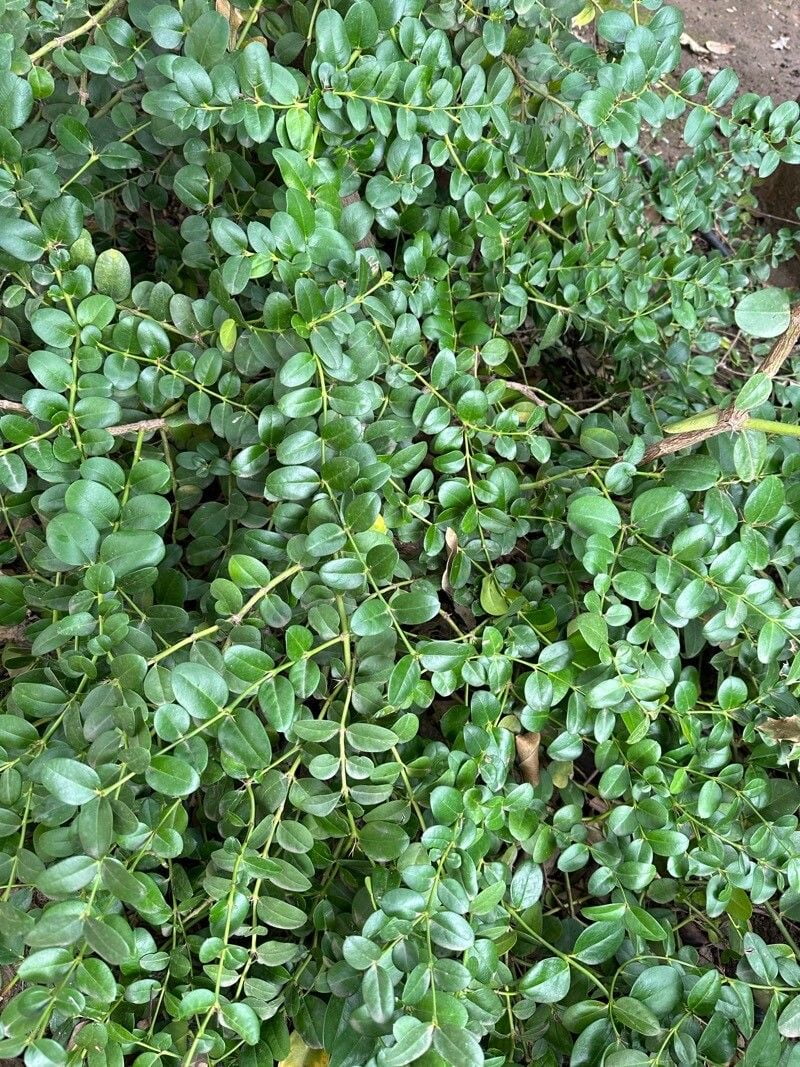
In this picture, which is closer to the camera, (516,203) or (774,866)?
(774,866)

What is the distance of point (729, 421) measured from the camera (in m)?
1.00

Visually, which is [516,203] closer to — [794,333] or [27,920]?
[794,333]

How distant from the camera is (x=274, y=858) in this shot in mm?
918

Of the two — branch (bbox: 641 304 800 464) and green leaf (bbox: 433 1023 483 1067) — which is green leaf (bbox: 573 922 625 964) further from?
branch (bbox: 641 304 800 464)

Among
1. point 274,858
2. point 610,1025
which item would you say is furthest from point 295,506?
point 610,1025

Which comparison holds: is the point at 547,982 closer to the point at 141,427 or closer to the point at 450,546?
the point at 450,546

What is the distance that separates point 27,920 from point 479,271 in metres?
1.06

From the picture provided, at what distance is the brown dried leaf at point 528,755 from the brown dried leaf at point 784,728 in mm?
296

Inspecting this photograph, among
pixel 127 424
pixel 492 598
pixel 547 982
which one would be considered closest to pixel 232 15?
pixel 127 424

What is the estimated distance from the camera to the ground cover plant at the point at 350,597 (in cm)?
86

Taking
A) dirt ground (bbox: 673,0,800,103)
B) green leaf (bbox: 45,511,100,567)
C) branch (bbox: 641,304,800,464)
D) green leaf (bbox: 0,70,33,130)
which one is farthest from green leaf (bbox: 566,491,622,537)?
dirt ground (bbox: 673,0,800,103)

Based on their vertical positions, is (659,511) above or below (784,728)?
above

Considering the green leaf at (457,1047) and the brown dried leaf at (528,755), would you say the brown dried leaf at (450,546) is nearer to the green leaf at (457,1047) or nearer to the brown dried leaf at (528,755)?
the brown dried leaf at (528,755)

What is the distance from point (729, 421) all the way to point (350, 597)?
0.51 m
